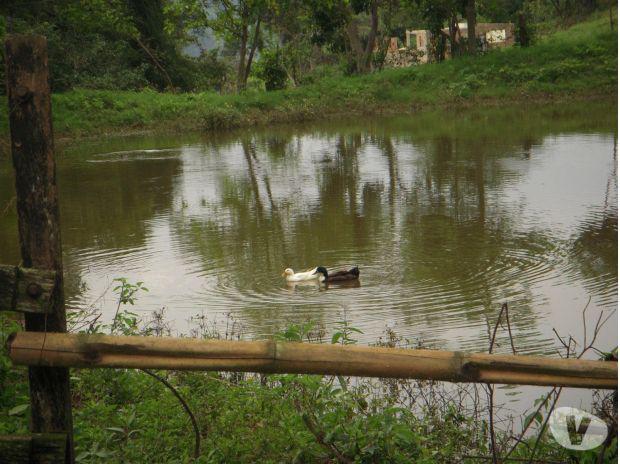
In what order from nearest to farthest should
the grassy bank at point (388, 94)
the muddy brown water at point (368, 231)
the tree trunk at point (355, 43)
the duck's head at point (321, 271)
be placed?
the muddy brown water at point (368, 231) → the duck's head at point (321, 271) → the grassy bank at point (388, 94) → the tree trunk at point (355, 43)

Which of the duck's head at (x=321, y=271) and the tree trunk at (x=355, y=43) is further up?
the tree trunk at (x=355, y=43)

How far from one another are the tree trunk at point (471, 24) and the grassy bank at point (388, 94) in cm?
106

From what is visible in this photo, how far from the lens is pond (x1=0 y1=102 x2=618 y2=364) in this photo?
32.2 feet

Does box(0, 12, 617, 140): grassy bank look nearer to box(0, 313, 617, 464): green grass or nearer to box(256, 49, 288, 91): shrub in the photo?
box(256, 49, 288, 91): shrub

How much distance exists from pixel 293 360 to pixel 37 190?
1396mm

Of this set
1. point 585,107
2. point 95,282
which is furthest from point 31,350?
point 585,107

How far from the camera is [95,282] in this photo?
38.5 ft

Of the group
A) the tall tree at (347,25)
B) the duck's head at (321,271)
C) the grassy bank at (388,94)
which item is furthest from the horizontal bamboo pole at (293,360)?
the tall tree at (347,25)

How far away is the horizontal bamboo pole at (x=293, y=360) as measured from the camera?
4.39 meters

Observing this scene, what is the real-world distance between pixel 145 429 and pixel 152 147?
24.8 metres

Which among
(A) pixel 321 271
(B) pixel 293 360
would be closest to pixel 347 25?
(A) pixel 321 271

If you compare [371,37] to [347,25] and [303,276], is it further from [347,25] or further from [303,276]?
[303,276]

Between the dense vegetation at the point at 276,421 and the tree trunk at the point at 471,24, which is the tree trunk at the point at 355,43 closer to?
the tree trunk at the point at 471,24

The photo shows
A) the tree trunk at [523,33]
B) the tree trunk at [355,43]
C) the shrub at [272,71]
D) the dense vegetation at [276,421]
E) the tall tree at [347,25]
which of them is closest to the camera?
the dense vegetation at [276,421]
